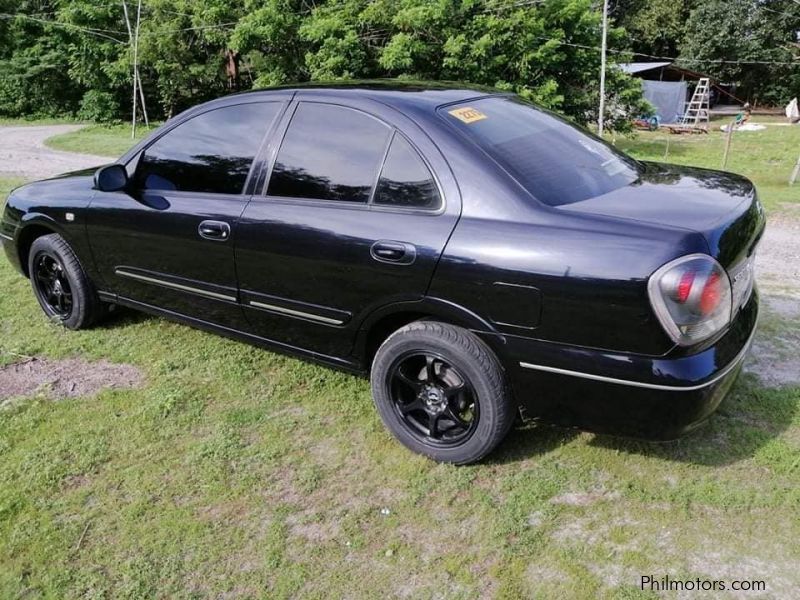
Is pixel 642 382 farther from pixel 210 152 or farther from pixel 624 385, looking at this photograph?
pixel 210 152

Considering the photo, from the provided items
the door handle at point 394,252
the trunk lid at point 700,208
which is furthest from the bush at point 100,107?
the trunk lid at point 700,208

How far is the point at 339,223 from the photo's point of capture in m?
2.92

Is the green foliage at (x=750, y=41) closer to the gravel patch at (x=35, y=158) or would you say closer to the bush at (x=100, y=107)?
the bush at (x=100, y=107)

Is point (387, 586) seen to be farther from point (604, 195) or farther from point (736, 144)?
point (736, 144)

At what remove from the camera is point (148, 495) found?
279cm

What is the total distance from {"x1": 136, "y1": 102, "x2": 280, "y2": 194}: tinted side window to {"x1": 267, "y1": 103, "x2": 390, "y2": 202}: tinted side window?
0.70 feet

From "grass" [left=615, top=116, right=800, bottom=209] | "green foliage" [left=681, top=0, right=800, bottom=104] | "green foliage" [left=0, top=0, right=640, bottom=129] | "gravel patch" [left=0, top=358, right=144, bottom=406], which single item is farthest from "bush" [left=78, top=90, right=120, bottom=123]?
"green foliage" [left=681, top=0, right=800, bottom=104]

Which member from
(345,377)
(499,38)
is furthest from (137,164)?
(499,38)

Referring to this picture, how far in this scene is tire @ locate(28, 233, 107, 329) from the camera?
4230 mm

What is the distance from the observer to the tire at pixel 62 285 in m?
4.23

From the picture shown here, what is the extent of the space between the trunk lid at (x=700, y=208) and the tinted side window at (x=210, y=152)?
167 cm

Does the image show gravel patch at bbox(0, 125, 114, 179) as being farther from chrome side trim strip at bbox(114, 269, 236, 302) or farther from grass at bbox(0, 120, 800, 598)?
grass at bbox(0, 120, 800, 598)

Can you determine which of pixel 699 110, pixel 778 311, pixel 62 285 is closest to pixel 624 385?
pixel 778 311
